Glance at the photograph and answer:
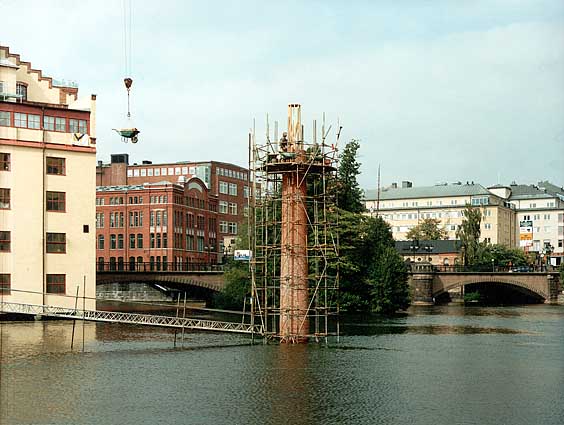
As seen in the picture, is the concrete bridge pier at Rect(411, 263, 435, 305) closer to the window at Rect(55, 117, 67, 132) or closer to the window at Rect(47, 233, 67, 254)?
the window at Rect(47, 233, 67, 254)

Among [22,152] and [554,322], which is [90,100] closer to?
[22,152]

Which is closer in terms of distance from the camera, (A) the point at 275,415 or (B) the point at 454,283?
(A) the point at 275,415

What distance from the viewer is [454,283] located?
12150cm

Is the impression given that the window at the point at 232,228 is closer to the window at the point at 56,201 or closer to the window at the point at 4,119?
the window at the point at 56,201

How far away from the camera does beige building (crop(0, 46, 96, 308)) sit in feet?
230

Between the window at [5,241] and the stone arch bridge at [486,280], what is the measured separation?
205 feet

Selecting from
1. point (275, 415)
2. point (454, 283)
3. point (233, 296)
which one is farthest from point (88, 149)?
point (454, 283)

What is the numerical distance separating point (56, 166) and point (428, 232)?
13189cm

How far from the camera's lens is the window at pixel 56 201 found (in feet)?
237

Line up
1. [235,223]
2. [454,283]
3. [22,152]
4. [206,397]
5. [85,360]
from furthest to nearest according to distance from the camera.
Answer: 1. [235,223]
2. [454,283]
3. [22,152]
4. [85,360]
5. [206,397]

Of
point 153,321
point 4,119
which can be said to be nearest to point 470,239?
point 4,119

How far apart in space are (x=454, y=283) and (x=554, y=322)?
44125 millimetres

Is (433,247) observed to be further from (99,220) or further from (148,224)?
(99,220)

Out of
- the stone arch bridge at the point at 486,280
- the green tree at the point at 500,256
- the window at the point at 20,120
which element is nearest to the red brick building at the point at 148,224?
the stone arch bridge at the point at 486,280
